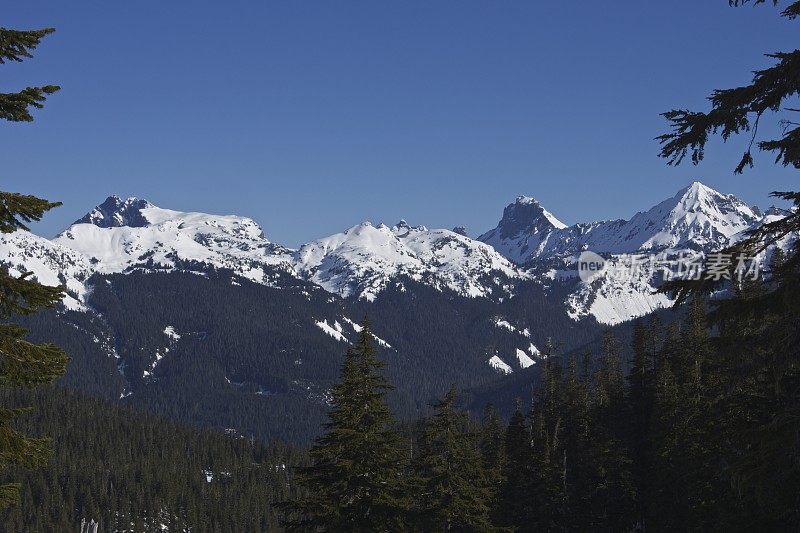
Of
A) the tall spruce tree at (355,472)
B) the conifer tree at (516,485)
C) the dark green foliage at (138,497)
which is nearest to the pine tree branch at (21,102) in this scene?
the tall spruce tree at (355,472)

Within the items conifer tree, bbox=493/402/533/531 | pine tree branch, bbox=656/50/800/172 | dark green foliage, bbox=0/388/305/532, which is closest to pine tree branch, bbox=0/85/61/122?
pine tree branch, bbox=656/50/800/172

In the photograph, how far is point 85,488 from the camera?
17388 cm

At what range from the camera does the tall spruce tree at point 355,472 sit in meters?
26.9

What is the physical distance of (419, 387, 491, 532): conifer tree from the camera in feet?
108

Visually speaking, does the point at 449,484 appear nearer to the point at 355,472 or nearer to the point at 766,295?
the point at 355,472

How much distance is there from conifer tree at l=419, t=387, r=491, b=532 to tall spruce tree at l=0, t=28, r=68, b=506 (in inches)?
908

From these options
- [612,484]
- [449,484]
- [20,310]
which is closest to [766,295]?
[20,310]

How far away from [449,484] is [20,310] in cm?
2520

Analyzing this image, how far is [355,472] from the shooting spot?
88.9 ft

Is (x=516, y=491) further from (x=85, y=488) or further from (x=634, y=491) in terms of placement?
(x=85, y=488)

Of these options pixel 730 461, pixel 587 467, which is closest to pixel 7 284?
pixel 730 461

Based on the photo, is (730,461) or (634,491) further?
(634,491)

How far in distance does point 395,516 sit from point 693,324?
43.2m

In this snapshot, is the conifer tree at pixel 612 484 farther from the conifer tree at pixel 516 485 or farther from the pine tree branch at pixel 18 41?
the pine tree branch at pixel 18 41
